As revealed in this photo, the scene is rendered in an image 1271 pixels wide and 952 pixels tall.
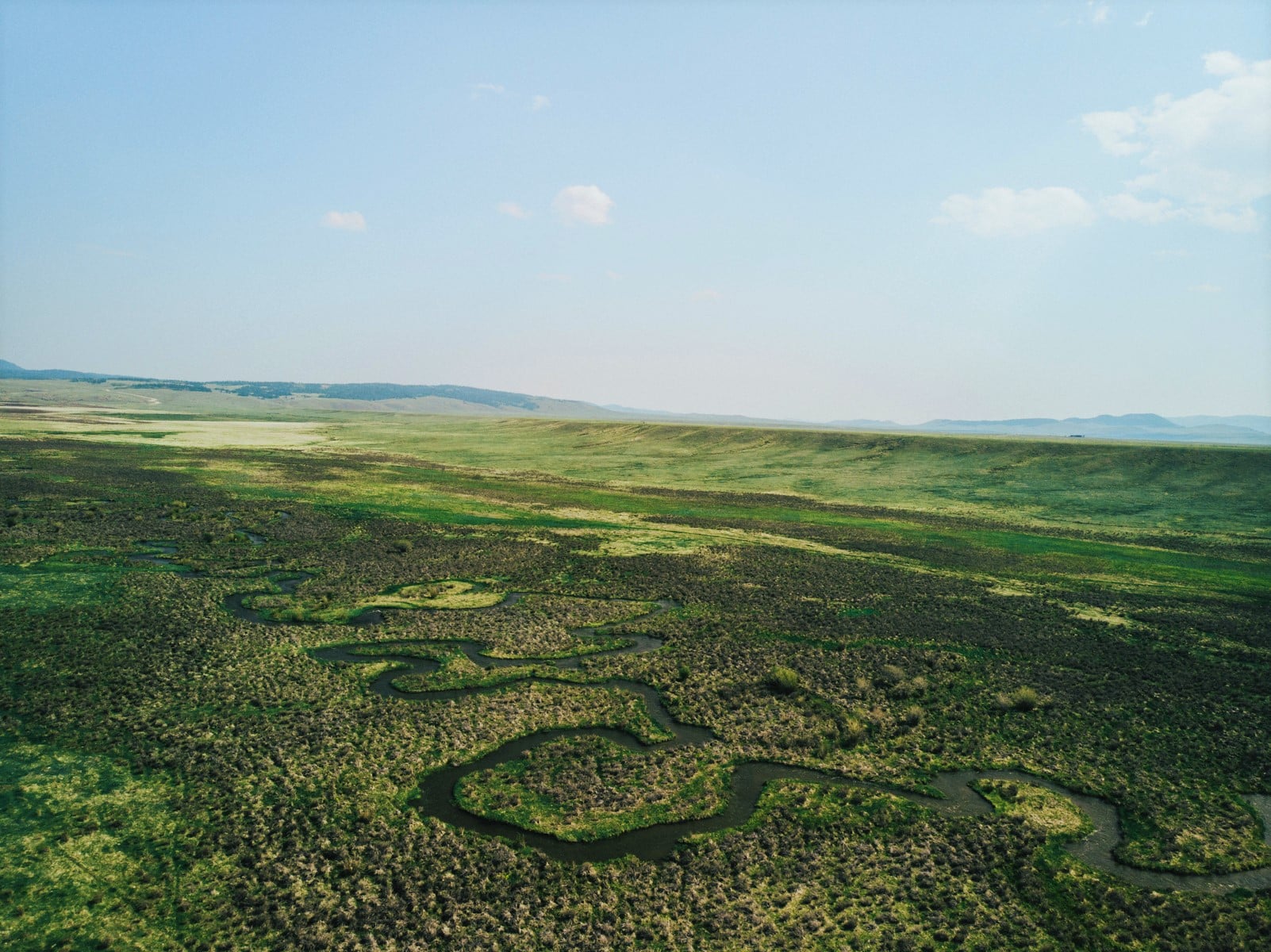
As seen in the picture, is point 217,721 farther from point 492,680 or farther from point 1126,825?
point 1126,825

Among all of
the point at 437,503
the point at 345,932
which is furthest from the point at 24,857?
the point at 437,503

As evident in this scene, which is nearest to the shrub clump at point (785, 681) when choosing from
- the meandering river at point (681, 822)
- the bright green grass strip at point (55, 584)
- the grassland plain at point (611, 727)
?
the grassland plain at point (611, 727)

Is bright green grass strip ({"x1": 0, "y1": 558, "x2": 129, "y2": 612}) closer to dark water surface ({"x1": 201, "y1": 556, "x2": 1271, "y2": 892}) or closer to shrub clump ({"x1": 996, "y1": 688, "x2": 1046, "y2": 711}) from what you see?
dark water surface ({"x1": 201, "y1": 556, "x2": 1271, "y2": 892})

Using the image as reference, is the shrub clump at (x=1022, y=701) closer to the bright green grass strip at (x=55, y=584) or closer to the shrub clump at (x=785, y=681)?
the shrub clump at (x=785, y=681)

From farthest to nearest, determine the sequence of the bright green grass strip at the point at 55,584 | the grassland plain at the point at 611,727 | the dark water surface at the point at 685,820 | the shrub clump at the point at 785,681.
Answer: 1. the bright green grass strip at the point at 55,584
2. the shrub clump at the point at 785,681
3. the dark water surface at the point at 685,820
4. the grassland plain at the point at 611,727

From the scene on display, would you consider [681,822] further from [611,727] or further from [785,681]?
[785,681]

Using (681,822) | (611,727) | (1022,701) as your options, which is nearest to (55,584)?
(611,727)

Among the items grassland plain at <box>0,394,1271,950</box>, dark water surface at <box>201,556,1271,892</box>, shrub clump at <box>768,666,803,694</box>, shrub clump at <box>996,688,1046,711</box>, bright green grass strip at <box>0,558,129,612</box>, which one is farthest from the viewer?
bright green grass strip at <box>0,558,129,612</box>

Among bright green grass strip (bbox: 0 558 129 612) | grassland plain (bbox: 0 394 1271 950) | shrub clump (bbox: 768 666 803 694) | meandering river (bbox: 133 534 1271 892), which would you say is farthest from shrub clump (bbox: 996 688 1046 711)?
bright green grass strip (bbox: 0 558 129 612)

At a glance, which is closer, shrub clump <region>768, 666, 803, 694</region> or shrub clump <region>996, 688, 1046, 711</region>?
shrub clump <region>996, 688, 1046, 711</region>
